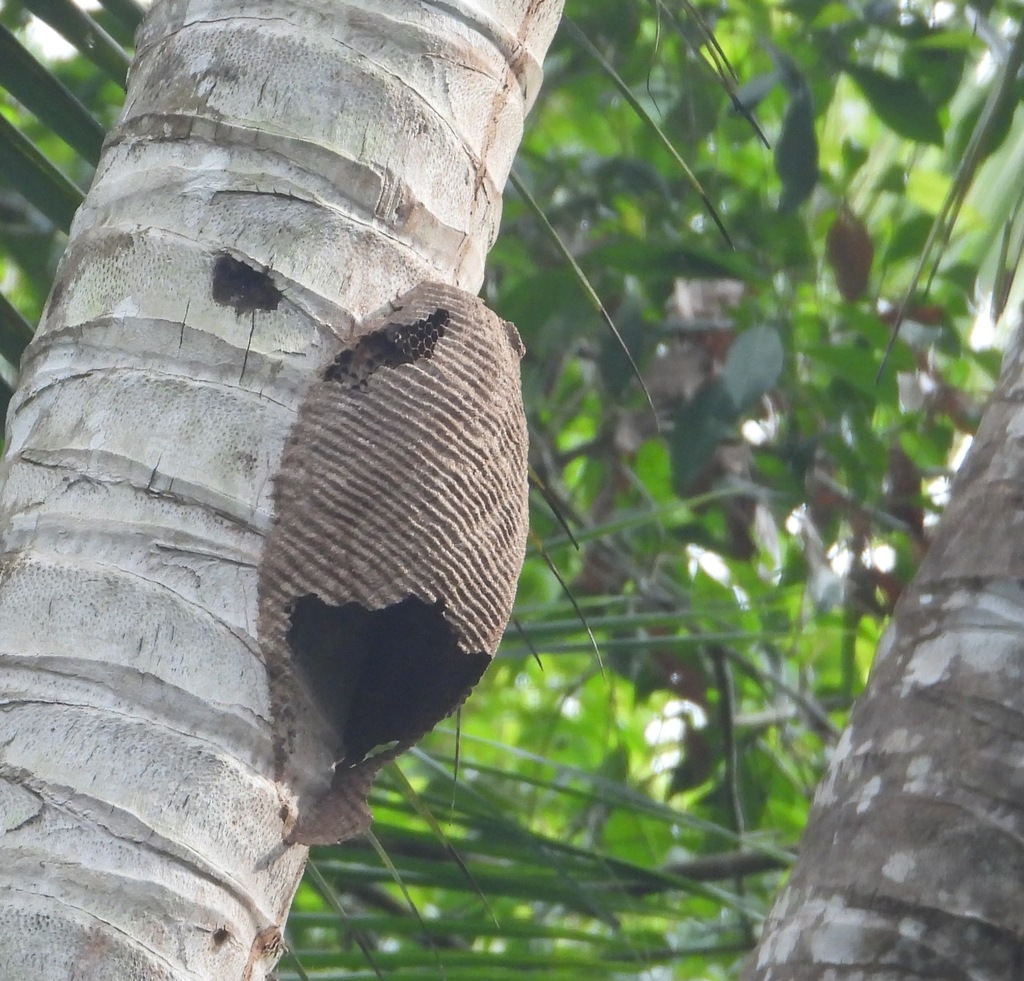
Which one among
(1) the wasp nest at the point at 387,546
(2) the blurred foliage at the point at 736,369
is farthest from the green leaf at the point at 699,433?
(1) the wasp nest at the point at 387,546

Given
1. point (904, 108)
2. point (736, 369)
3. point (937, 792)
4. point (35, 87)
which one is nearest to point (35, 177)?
point (35, 87)

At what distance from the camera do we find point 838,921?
991mm

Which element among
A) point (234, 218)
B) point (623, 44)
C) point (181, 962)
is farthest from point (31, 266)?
point (181, 962)

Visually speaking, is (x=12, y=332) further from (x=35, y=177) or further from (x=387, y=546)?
(x=387, y=546)

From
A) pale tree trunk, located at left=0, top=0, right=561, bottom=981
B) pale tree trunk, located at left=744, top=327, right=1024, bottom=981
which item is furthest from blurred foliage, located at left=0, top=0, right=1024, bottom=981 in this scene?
pale tree trunk, located at left=0, top=0, right=561, bottom=981

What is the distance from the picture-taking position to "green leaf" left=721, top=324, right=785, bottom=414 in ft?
7.41

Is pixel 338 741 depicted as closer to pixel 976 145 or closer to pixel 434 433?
pixel 434 433

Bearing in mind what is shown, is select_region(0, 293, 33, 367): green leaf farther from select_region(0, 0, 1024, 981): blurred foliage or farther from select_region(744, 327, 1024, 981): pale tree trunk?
select_region(0, 0, 1024, 981): blurred foliage

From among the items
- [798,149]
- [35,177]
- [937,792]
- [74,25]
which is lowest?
[937,792]

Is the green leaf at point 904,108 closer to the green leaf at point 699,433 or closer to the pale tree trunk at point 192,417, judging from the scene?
the green leaf at point 699,433

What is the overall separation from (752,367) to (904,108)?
0.55 m

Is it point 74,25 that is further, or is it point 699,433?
point 699,433

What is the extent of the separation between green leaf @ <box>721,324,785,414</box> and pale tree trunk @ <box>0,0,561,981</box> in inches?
52.8

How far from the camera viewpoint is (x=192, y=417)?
779mm
